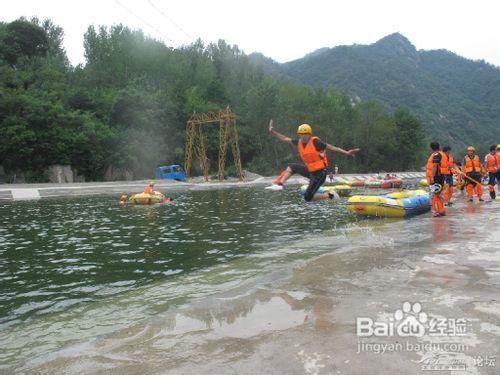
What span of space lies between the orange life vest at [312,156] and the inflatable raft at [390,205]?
7071mm

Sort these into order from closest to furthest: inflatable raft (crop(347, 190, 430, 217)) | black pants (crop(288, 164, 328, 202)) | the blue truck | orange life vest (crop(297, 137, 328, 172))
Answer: orange life vest (crop(297, 137, 328, 172)) → black pants (crop(288, 164, 328, 202)) → inflatable raft (crop(347, 190, 430, 217)) → the blue truck

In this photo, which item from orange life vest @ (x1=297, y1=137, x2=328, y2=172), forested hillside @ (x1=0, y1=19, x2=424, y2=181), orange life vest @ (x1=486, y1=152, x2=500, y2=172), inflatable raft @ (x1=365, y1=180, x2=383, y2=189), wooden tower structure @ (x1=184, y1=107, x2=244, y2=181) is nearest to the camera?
orange life vest @ (x1=297, y1=137, x2=328, y2=172)

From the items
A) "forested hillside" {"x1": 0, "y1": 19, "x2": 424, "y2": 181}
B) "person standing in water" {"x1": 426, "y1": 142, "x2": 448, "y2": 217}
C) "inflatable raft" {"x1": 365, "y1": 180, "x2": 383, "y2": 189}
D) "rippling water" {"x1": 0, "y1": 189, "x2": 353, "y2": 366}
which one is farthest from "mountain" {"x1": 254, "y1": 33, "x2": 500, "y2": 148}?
"person standing in water" {"x1": 426, "y1": 142, "x2": 448, "y2": 217}

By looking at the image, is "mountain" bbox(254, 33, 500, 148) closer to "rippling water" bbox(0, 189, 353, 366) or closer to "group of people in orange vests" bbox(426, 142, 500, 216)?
"group of people in orange vests" bbox(426, 142, 500, 216)

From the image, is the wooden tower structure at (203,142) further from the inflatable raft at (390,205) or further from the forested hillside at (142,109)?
the inflatable raft at (390,205)

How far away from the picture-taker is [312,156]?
32.9ft

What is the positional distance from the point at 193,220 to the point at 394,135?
73.6m

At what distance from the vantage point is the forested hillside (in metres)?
43.6

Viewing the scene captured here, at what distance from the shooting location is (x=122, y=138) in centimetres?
4994
